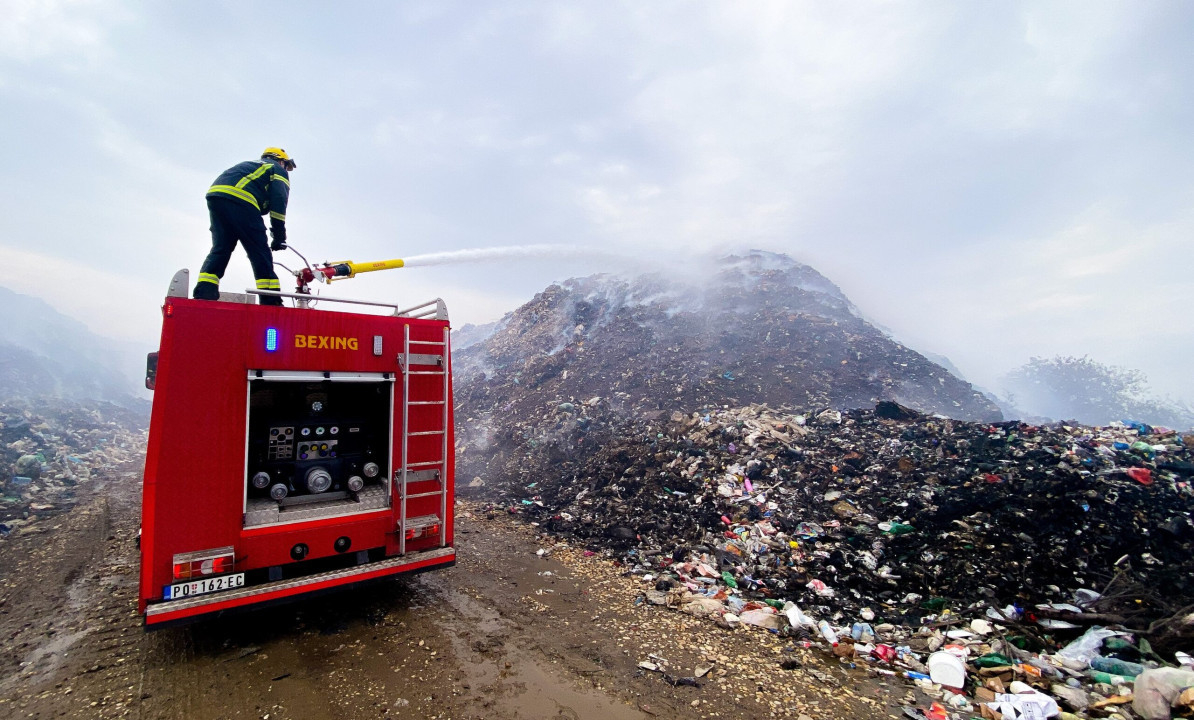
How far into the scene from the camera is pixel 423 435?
439cm

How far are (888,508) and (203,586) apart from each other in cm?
736

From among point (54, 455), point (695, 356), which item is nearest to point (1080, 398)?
point (695, 356)

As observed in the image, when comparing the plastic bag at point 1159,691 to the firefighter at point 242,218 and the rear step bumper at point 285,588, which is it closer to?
the rear step bumper at point 285,588

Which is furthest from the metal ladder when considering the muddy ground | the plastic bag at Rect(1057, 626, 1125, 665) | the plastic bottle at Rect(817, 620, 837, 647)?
the plastic bag at Rect(1057, 626, 1125, 665)

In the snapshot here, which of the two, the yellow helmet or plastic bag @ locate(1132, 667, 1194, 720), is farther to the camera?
the yellow helmet

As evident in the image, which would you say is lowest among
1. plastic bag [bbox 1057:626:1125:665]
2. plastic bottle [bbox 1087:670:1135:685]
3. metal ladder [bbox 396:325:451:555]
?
plastic bottle [bbox 1087:670:1135:685]

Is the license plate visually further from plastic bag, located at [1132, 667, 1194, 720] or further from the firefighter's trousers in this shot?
plastic bag, located at [1132, 667, 1194, 720]

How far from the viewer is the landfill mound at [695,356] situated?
44.0ft

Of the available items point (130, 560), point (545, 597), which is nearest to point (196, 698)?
point (545, 597)

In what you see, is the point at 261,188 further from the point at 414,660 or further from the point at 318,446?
the point at 414,660

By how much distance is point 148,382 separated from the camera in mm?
3869

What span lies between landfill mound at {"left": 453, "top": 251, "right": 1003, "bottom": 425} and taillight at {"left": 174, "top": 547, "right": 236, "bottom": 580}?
361 inches

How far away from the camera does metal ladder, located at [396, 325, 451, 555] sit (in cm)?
416

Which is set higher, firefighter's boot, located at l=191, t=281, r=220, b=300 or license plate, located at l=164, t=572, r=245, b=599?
firefighter's boot, located at l=191, t=281, r=220, b=300
